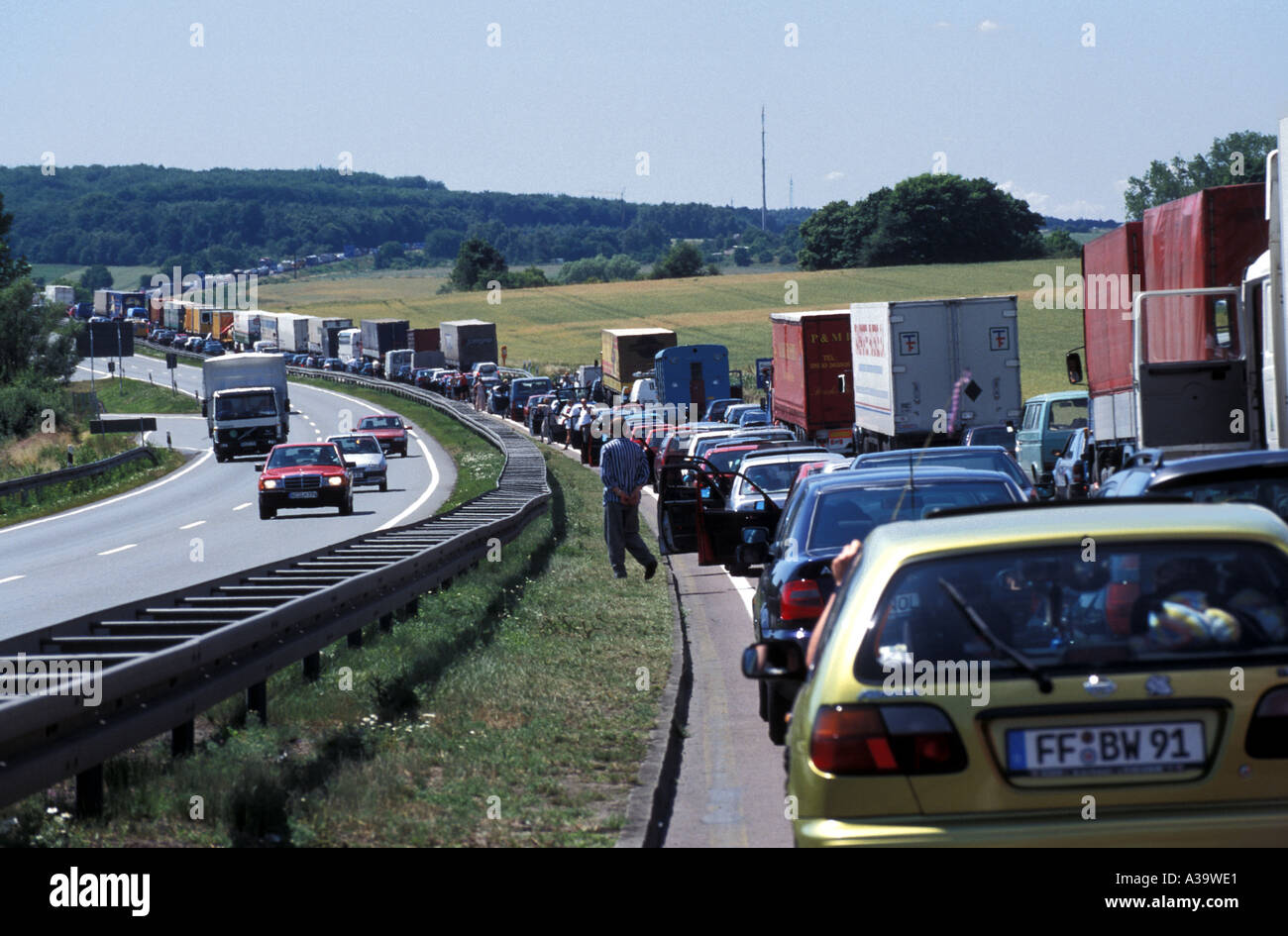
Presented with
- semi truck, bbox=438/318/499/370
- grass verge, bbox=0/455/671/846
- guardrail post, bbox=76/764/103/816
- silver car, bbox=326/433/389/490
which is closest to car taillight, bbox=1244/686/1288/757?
grass verge, bbox=0/455/671/846

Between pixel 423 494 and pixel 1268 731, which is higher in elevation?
pixel 1268 731

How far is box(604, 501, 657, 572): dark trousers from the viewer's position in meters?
18.4

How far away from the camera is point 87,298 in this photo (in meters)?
198

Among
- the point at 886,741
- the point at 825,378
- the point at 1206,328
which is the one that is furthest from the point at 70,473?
the point at 886,741

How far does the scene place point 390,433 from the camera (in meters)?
55.8

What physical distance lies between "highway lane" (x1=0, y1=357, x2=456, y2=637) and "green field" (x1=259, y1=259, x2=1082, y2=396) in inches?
1629

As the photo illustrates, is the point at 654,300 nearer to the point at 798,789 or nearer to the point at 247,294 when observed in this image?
the point at 247,294

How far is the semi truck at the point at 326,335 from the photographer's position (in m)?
121

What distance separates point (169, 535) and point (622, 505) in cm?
1424

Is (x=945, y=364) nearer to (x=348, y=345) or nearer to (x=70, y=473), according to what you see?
(x=70, y=473)

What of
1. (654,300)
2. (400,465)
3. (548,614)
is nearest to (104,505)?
(400,465)

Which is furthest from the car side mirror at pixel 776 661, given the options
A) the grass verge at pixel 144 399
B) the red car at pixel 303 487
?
the grass verge at pixel 144 399

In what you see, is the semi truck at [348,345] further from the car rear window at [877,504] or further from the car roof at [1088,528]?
the car roof at [1088,528]

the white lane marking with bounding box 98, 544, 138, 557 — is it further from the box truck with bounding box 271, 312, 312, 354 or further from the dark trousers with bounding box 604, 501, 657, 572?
the box truck with bounding box 271, 312, 312, 354
